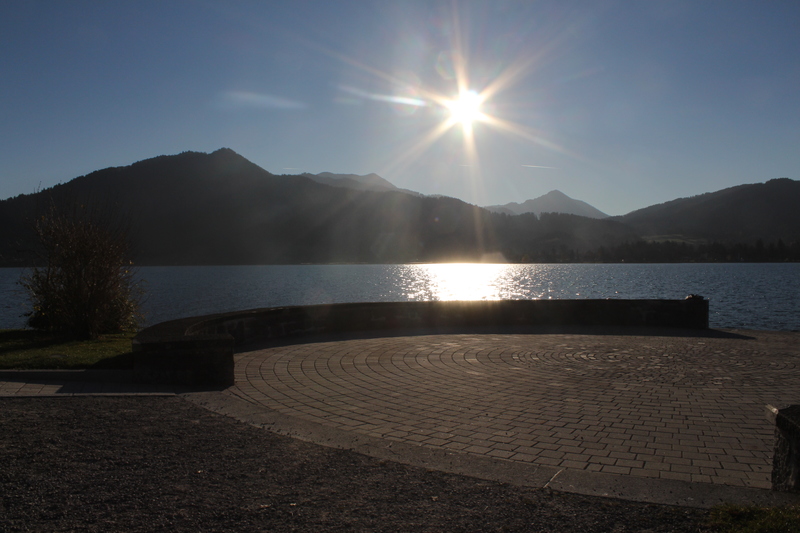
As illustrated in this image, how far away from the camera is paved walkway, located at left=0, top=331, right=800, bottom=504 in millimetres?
3836

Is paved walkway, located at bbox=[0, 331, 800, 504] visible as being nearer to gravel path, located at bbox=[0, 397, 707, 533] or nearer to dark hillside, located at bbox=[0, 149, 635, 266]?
gravel path, located at bbox=[0, 397, 707, 533]

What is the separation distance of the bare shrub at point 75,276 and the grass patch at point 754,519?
10.1 m

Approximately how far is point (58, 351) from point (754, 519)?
28.2 feet

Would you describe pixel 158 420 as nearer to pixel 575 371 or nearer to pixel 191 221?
pixel 575 371

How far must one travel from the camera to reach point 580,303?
12.7 meters

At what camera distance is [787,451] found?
308 centimetres

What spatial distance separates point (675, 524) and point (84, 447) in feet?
13.0

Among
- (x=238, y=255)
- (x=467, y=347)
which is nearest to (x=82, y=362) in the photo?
(x=467, y=347)

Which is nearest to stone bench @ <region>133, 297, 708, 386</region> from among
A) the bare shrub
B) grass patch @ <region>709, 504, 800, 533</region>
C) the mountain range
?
the bare shrub

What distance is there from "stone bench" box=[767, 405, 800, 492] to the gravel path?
613 mm

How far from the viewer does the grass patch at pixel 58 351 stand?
6.90 metres

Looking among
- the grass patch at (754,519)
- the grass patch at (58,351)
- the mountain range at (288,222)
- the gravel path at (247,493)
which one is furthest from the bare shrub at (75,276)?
the mountain range at (288,222)

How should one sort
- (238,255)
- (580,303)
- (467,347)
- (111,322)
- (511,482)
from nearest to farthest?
1. (511,482)
2. (467,347)
3. (111,322)
4. (580,303)
5. (238,255)

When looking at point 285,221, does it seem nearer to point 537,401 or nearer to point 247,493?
point 537,401
